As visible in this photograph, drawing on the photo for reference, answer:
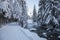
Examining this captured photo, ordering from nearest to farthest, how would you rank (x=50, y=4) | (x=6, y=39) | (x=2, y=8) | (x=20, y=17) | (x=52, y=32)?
(x=6, y=39)
(x=2, y=8)
(x=50, y=4)
(x=52, y=32)
(x=20, y=17)

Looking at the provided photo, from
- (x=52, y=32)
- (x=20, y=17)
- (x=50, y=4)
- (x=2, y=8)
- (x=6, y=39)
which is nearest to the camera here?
(x=6, y=39)

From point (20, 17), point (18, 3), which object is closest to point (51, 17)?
point (20, 17)

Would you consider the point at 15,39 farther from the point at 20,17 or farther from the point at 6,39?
the point at 20,17

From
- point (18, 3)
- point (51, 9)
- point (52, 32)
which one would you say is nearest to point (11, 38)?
point (51, 9)

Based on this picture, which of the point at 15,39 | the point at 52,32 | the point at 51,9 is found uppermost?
the point at 51,9

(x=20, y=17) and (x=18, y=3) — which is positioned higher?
(x=18, y=3)

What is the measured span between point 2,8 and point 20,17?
60.6 ft

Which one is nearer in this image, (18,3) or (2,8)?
(2,8)

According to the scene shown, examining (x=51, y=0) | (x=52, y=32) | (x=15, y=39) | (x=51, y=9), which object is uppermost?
(x=51, y=0)

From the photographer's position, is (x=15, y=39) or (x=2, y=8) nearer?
(x=15, y=39)

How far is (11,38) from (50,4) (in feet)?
35.7

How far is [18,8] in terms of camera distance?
3869 cm

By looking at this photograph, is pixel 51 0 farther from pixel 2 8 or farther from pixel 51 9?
pixel 2 8

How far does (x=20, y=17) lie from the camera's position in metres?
38.0
